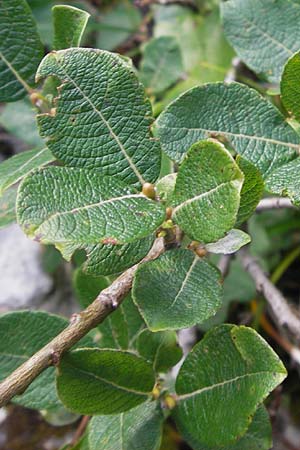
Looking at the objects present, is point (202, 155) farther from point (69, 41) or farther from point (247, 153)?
point (69, 41)

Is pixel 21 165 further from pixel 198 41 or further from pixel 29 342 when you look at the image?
pixel 198 41

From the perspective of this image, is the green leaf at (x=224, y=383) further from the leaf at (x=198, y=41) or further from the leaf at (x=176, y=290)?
the leaf at (x=198, y=41)

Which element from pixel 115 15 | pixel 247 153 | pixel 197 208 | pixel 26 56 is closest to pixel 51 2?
pixel 115 15

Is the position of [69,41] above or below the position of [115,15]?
above

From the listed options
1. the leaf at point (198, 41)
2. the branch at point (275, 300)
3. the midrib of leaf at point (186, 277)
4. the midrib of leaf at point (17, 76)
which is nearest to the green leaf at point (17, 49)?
the midrib of leaf at point (17, 76)

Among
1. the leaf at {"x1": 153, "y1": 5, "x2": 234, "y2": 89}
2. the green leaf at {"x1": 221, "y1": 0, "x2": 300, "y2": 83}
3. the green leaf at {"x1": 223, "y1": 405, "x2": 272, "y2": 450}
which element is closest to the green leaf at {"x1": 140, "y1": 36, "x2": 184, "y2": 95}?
the leaf at {"x1": 153, "y1": 5, "x2": 234, "y2": 89}
